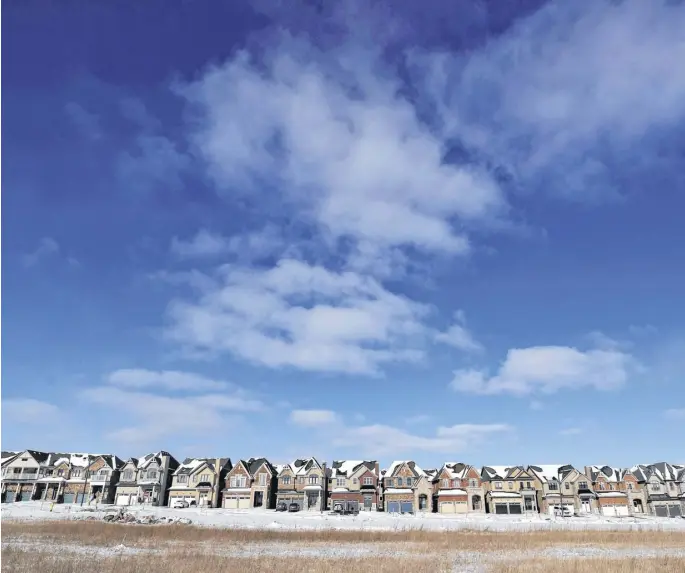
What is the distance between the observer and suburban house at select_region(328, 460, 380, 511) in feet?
301

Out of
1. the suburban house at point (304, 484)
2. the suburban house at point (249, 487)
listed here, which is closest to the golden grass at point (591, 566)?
the suburban house at point (304, 484)

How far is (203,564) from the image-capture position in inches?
931

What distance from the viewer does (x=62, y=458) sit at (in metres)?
103

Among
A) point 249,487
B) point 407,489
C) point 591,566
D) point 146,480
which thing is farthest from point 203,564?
point 146,480

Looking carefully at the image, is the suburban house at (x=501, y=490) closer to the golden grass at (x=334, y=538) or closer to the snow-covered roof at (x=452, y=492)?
A: the snow-covered roof at (x=452, y=492)

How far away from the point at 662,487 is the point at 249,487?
76.5 metres

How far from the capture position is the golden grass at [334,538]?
3450 cm

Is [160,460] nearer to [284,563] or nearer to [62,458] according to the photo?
[62,458]

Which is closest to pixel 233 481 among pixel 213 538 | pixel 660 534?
pixel 213 538

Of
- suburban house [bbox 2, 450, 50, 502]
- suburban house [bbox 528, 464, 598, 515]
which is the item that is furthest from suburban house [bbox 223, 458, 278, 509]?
suburban house [bbox 528, 464, 598, 515]

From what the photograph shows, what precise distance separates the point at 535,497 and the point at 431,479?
61.7 feet

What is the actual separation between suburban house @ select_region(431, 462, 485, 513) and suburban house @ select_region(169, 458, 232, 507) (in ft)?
129

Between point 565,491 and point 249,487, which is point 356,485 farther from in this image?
point 565,491

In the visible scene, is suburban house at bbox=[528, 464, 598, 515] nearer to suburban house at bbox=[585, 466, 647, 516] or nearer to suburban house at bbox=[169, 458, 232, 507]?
suburban house at bbox=[585, 466, 647, 516]
